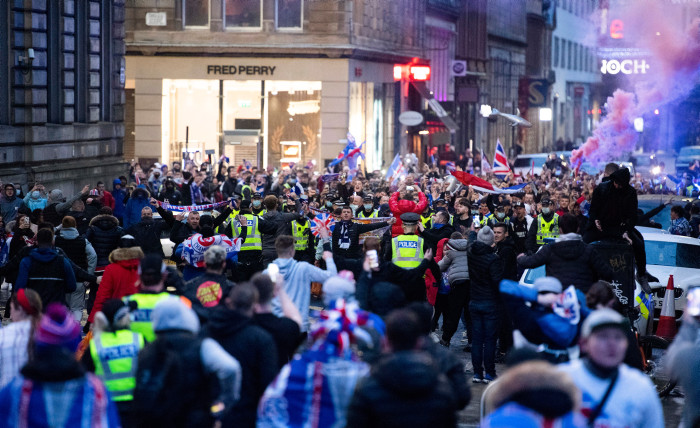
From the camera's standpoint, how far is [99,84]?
31.0 metres

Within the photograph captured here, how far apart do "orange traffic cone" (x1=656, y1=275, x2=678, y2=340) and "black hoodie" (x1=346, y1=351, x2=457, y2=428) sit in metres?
9.70

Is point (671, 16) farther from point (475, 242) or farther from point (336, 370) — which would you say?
point (336, 370)

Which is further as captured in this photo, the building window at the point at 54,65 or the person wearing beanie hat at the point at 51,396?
the building window at the point at 54,65

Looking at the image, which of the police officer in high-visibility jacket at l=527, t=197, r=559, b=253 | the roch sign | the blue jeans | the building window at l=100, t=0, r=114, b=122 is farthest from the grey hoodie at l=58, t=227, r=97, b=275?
the roch sign

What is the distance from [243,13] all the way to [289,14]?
146 cm

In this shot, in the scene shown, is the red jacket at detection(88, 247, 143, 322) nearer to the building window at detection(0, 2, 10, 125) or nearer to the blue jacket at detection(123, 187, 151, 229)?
the blue jacket at detection(123, 187, 151, 229)

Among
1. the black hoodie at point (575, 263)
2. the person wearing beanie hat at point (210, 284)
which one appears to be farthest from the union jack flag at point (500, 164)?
the person wearing beanie hat at point (210, 284)

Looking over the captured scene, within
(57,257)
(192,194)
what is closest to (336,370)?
(57,257)

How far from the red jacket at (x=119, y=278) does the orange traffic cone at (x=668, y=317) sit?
700 cm

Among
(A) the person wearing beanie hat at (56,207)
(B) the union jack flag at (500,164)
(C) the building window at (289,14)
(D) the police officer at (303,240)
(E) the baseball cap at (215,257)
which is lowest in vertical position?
(D) the police officer at (303,240)

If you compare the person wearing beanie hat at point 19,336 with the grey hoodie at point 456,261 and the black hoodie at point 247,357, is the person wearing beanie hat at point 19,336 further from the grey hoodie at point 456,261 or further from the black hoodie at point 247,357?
the grey hoodie at point 456,261

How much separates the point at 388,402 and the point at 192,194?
2044 centimetres

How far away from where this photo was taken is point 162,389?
6871 mm

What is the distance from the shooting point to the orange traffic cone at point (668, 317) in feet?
49.5
